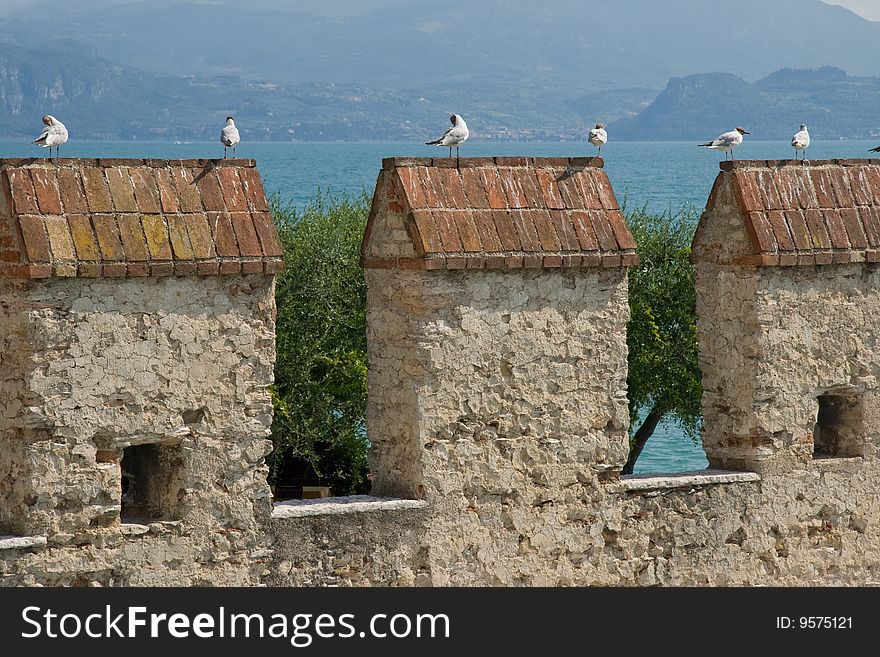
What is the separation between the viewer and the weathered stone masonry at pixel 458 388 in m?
10.8

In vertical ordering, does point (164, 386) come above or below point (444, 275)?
below

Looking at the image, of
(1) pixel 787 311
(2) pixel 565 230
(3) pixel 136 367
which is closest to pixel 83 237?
(3) pixel 136 367

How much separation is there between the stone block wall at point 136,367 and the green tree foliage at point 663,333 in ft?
65.7

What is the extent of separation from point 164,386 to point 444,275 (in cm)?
220

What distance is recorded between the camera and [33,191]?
35.6ft

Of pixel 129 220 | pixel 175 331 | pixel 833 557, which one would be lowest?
pixel 833 557

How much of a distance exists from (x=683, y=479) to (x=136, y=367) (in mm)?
4525

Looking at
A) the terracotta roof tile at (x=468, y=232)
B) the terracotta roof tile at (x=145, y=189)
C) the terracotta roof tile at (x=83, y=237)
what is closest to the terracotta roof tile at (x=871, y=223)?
the terracotta roof tile at (x=468, y=232)

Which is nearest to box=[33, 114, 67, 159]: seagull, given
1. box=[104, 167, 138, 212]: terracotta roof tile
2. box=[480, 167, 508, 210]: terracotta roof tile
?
box=[104, 167, 138, 212]: terracotta roof tile

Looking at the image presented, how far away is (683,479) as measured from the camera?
12969mm

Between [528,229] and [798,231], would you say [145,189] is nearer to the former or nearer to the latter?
[528,229]
